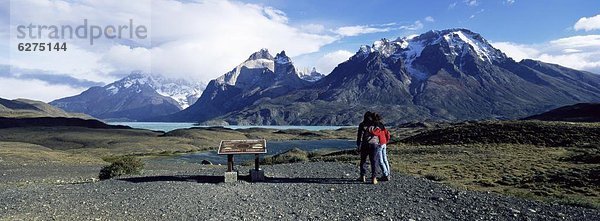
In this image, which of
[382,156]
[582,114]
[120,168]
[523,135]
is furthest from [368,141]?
[582,114]

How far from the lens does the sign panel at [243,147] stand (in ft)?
82.9

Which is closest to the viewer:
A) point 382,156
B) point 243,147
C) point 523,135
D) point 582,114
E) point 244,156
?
point 382,156

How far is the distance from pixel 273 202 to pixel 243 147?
25.3 feet

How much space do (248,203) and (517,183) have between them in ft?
49.8

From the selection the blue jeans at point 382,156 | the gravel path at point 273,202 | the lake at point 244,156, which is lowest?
the lake at point 244,156

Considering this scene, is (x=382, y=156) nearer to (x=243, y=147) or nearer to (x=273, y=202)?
(x=273, y=202)

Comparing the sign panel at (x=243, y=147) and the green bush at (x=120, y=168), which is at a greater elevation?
the sign panel at (x=243, y=147)

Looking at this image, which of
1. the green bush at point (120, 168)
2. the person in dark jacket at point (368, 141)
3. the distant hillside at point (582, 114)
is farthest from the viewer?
the distant hillside at point (582, 114)

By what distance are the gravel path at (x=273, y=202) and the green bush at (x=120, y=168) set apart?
5946mm

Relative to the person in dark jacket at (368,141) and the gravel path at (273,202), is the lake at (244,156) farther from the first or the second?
the person in dark jacket at (368,141)

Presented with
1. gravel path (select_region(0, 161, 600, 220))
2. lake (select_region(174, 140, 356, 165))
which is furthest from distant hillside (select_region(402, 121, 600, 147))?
gravel path (select_region(0, 161, 600, 220))

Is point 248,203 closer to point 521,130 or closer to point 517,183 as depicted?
point 517,183

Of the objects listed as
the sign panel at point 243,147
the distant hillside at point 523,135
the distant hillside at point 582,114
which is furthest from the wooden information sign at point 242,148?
the distant hillside at point 582,114

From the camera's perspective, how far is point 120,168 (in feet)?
104
